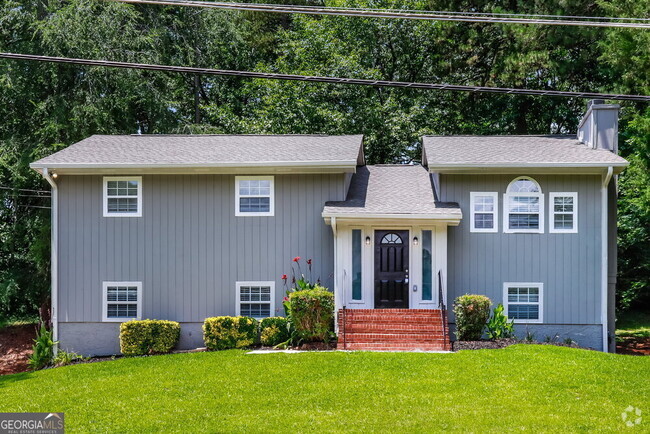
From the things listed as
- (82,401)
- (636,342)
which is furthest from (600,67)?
(82,401)

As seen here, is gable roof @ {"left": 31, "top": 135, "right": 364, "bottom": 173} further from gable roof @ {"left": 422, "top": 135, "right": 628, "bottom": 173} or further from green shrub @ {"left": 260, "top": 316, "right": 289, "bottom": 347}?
green shrub @ {"left": 260, "top": 316, "right": 289, "bottom": 347}

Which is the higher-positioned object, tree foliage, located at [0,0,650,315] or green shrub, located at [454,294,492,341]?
tree foliage, located at [0,0,650,315]

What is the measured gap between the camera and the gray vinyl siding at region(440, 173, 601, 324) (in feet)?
45.5

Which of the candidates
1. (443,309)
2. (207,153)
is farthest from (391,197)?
(207,153)

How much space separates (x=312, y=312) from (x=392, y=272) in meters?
2.31

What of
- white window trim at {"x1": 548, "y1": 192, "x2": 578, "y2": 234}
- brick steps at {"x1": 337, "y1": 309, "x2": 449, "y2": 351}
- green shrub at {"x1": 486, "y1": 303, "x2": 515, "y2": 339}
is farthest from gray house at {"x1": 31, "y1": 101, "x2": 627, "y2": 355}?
green shrub at {"x1": 486, "y1": 303, "x2": 515, "y2": 339}

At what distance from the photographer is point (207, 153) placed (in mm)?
14820

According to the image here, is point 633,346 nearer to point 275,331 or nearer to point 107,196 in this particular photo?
point 275,331

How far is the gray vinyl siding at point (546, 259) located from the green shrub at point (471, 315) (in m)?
1.07

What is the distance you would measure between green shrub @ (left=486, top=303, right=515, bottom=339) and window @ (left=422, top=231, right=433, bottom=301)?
139cm

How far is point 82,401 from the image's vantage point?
30.2 ft

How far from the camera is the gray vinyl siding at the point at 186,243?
561 inches

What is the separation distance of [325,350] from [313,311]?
81 centimetres

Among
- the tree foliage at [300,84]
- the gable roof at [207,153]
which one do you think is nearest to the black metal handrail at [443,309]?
the gable roof at [207,153]
